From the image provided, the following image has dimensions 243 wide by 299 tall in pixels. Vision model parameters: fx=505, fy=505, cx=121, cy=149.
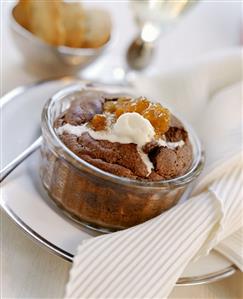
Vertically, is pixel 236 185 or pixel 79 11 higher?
pixel 79 11

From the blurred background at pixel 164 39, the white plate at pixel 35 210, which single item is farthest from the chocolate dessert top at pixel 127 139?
the blurred background at pixel 164 39

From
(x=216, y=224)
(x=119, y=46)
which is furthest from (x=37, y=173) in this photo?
(x=119, y=46)

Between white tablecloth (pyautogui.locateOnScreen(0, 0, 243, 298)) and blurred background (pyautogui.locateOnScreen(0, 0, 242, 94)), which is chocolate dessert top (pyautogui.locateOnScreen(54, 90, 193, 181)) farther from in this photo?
blurred background (pyautogui.locateOnScreen(0, 0, 242, 94))

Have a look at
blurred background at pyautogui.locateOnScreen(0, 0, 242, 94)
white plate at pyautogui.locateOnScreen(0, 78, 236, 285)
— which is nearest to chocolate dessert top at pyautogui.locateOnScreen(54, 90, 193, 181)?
white plate at pyautogui.locateOnScreen(0, 78, 236, 285)

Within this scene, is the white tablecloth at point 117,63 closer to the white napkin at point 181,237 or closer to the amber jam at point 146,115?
the white napkin at point 181,237

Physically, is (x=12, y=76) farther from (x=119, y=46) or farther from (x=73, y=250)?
(x=73, y=250)

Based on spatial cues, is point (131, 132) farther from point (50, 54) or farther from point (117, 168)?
point (50, 54)

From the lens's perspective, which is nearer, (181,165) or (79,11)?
(181,165)
